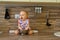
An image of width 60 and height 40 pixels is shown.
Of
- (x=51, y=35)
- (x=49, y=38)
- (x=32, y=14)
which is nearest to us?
(x=49, y=38)

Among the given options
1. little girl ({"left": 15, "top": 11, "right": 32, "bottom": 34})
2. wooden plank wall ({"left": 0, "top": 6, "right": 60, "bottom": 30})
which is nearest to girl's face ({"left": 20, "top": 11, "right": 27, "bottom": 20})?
little girl ({"left": 15, "top": 11, "right": 32, "bottom": 34})

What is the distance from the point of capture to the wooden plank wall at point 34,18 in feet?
7.69


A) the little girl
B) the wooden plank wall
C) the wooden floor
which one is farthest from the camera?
the wooden plank wall

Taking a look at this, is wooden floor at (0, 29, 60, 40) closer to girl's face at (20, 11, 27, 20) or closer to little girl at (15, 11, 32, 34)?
little girl at (15, 11, 32, 34)

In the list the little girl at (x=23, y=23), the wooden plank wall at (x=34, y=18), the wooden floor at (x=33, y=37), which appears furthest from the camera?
the wooden plank wall at (x=34, y=18)

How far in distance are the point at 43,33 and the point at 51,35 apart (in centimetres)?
15

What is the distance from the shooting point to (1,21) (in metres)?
2.35

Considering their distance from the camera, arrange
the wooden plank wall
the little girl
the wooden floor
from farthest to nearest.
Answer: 1. the wooden plank wall
2. the little girl
3. the wooden floor

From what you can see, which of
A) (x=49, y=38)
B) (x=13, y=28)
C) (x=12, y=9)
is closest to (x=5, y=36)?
(x=13, y=28)

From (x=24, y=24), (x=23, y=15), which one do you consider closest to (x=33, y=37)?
(x=24, y=24)

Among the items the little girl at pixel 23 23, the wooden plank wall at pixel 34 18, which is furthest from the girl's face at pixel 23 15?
the wooden plank wall at pixel 34 18

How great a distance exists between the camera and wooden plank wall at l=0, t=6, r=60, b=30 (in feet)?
7.69

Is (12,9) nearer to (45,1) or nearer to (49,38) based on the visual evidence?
(45,1)

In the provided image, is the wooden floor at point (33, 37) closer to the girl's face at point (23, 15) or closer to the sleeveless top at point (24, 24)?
the sleeveless top at point (24, 24)
